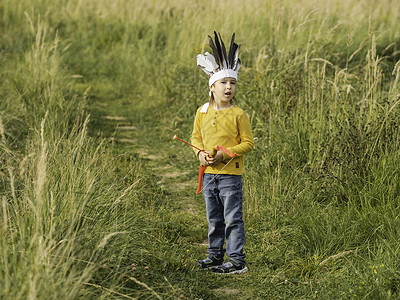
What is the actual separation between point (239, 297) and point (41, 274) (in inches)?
57.5

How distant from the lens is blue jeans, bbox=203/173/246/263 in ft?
12.0

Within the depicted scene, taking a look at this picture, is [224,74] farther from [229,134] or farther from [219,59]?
[229,134]

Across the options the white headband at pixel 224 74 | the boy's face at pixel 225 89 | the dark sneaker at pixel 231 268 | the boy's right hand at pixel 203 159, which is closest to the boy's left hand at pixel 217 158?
the boy's right hand at pixel 203 159

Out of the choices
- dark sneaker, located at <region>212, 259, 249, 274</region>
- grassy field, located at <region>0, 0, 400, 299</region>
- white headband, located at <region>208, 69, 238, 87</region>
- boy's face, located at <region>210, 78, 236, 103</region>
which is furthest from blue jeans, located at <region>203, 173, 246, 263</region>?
white headband, located at <region>208, 69, 238, 87</region>

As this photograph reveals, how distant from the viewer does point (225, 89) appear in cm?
363

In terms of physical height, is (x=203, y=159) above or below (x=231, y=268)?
above

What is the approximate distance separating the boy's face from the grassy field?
933 mm

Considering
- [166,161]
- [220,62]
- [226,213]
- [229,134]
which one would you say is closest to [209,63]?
[220,62]

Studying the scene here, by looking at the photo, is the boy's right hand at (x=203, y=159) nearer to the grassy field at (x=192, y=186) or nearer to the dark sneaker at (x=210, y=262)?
the grassy field at (x=192, y=186)

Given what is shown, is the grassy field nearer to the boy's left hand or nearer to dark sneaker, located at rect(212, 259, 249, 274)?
dark sneaker, located at rect(212, 259, 249, 274)

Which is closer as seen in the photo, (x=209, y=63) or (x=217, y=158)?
(x=217, y=158)

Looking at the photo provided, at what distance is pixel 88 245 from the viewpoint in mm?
2959

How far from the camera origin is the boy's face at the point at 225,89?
11.9 feet

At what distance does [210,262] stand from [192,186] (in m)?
1.80
